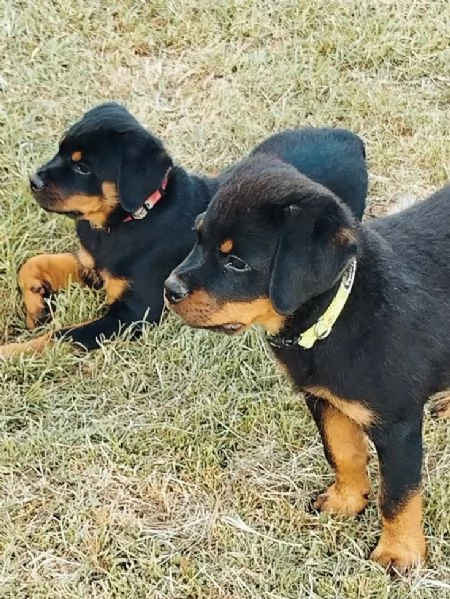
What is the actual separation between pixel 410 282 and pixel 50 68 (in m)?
3.31

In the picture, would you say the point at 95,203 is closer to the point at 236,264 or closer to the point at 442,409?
the point at 236,264

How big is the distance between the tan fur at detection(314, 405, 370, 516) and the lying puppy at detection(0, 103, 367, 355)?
1.15m

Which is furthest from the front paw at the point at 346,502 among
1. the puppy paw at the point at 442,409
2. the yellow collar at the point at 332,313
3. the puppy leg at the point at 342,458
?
the yellow collar at the point at 332,313

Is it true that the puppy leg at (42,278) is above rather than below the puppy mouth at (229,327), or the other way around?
below

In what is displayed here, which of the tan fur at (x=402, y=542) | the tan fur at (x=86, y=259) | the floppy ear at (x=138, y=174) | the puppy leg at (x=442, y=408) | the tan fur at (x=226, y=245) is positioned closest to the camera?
the tan fur at (x=226, y=245)

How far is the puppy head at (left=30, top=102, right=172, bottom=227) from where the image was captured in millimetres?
3975

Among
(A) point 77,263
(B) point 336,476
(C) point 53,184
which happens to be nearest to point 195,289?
(B) point 336,476

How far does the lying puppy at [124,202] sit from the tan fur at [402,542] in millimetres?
1441

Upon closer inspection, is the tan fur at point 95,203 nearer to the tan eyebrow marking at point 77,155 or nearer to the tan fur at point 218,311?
the tan eyebrow marking at point 77,155

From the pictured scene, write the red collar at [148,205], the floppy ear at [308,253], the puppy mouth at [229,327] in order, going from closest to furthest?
the floppy ear at [308,253] → the puppy mouth at [229,327] → the red collar at [148,205]

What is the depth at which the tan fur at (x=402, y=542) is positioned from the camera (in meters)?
3.18

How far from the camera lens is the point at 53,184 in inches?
158

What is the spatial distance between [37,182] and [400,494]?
193 centimetres

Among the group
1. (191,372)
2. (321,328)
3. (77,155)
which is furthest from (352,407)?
(77,155)
